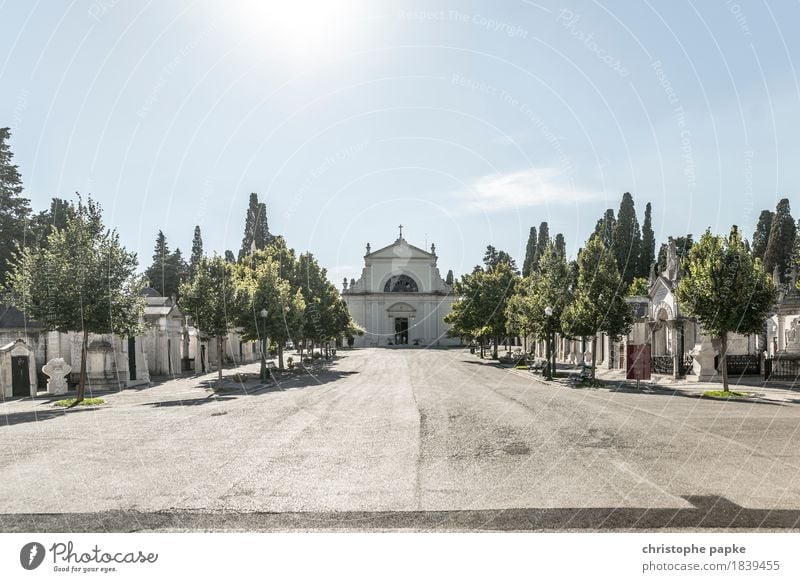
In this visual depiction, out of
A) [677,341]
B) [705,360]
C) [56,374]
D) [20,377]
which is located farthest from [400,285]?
[20,377]

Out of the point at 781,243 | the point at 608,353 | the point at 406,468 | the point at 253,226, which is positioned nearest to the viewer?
the point at 406,468

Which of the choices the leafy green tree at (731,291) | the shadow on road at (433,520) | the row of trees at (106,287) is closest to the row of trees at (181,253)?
the row of trees at (106,287)

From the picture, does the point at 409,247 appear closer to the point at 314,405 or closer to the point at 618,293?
the point at 618,293

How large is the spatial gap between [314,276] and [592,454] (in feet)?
171

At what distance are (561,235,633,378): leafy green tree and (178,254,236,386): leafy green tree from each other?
18859 mm

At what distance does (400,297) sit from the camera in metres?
119

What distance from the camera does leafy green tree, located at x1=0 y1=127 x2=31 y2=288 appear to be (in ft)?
188

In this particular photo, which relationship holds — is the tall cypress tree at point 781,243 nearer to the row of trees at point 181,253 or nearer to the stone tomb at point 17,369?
the row of trees at point 181,253

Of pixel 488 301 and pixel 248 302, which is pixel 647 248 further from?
pixel 248 302

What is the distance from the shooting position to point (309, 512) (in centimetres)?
859

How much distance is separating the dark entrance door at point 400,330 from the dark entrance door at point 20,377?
86853mm

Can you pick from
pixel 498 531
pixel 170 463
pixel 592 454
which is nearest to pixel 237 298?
pixel 170 463
